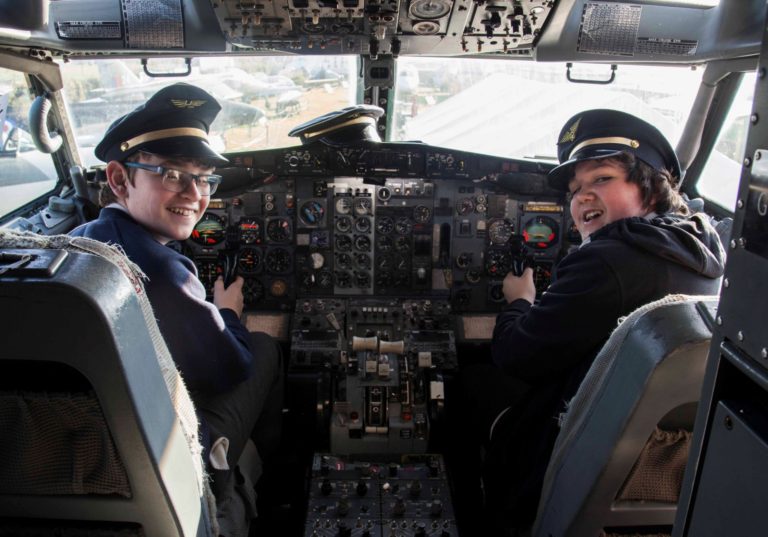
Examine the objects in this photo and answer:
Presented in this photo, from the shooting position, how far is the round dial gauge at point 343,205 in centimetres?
371

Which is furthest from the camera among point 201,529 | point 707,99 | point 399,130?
point 399,130

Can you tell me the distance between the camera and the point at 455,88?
431cm

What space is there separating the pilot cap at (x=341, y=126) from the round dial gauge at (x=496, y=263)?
1.15m

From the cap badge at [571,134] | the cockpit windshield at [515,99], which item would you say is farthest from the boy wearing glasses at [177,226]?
the cockpit windshield at [515,99]

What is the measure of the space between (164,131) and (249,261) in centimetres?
184

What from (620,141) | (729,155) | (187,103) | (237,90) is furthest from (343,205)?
(729,155)

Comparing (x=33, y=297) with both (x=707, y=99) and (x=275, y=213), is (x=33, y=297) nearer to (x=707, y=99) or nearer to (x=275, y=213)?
(x=275, y=213)

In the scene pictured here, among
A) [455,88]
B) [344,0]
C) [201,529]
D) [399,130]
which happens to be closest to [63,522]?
[201,529]

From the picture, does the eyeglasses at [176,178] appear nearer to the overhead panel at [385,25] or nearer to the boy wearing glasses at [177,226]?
the boy wearing glasses at [177,226]

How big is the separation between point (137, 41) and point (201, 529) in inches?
113

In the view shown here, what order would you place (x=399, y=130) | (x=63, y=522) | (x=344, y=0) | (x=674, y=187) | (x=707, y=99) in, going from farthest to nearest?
(x=399, y=130) → (x=707, y=99) → (x=344, y=0) → (x=674, y=187) → (x=63, y=522)

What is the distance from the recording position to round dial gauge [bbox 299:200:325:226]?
12.2 feet

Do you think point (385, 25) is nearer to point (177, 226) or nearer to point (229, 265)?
point (229, 265)

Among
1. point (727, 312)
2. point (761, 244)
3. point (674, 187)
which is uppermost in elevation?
point (761, 244)
